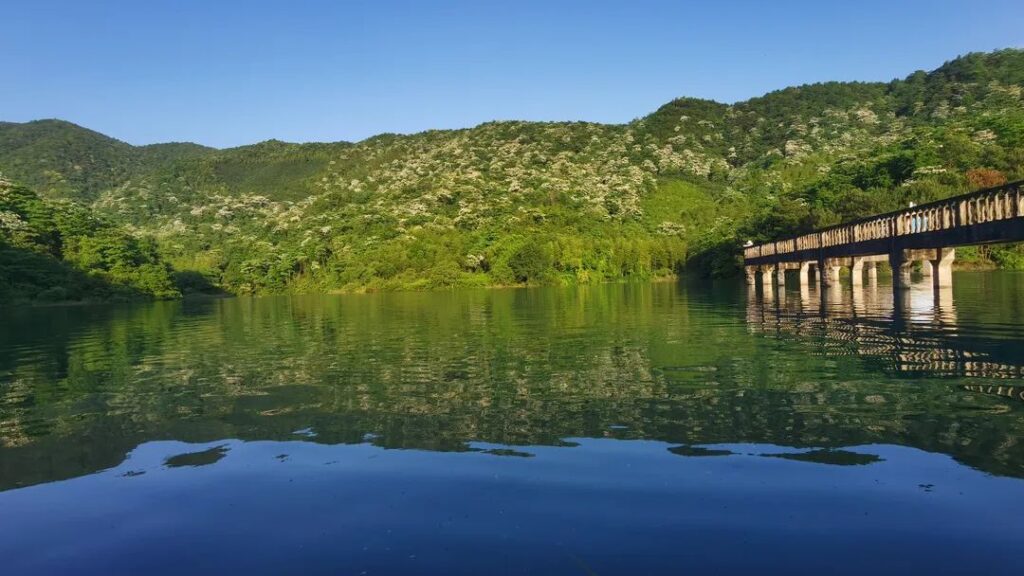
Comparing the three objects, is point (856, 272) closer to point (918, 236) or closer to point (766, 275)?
point (918, 236)

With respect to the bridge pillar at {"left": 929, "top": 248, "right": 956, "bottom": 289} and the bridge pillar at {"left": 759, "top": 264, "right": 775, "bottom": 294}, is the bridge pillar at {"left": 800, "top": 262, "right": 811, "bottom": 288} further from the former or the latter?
the bridge pillar at {"left": 929, "top": 248, "right": 956, "bottom": 289}

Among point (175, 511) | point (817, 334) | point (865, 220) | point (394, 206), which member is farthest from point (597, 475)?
point (394, 206)

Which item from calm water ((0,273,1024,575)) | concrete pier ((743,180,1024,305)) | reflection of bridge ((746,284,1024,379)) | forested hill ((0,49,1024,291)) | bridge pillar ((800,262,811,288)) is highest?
forested hill ((0,49,1024,291))

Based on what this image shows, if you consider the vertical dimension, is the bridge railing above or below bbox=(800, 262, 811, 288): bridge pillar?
above

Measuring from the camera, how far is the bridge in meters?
27.3

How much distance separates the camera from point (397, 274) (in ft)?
455

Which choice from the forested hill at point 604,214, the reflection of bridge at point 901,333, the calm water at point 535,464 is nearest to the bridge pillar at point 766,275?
the forested hill at point 604,214

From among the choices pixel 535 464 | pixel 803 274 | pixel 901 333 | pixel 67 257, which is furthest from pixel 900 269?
pixel 67 257

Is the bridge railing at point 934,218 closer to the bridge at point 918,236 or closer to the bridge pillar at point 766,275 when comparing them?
the bridge at point 918,236

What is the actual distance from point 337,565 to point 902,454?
6908 mm

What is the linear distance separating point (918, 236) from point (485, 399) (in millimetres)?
29751

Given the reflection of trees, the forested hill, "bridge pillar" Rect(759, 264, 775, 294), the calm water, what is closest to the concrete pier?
"bridge pillar" Rect(759, 264, 775, 294)

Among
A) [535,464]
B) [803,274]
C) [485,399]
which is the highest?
[803,274]

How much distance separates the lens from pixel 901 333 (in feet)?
71.4
